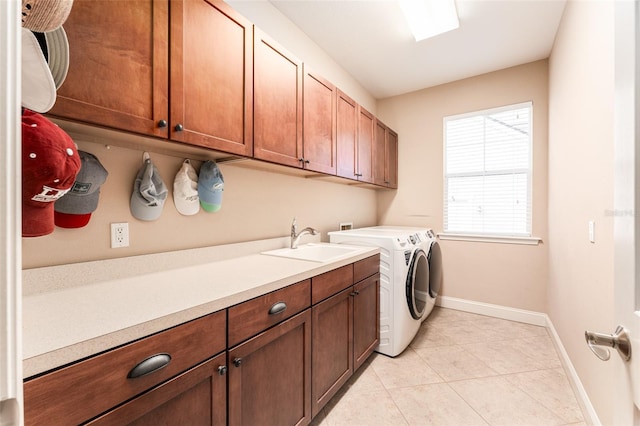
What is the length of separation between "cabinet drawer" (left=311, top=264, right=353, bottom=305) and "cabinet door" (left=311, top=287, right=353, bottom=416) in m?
0.04

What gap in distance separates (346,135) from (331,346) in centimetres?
167

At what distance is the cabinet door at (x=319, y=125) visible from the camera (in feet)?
6.32

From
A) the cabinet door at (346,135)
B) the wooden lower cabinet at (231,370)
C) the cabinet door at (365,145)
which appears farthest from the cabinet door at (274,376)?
the cabinet door at (365,145)

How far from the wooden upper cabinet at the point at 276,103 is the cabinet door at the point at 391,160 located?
1736mm

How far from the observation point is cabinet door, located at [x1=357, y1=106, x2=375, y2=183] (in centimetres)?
266

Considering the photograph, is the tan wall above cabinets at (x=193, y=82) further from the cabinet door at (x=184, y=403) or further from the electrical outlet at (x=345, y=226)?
the electrical outlet at (x=345, y=226)

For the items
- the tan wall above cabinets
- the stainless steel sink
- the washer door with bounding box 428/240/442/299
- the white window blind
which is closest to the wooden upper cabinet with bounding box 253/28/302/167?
the tan wall above cabinets

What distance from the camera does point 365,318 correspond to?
203 cm

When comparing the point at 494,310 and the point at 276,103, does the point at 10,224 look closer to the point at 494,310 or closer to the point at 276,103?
the point at 276,103

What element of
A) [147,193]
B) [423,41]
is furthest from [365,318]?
[423,41]

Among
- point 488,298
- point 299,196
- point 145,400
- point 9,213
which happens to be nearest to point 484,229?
point 488,298

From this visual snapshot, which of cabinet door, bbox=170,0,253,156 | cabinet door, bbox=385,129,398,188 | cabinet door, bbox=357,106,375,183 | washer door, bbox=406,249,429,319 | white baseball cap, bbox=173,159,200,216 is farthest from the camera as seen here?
cabinet door, bbox=385,129,398,188

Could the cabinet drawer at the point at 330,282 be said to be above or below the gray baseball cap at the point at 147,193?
below

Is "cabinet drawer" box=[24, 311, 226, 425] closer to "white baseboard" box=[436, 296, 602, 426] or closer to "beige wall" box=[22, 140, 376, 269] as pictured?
"beige wall" box=[22, 140, 376, 269]
